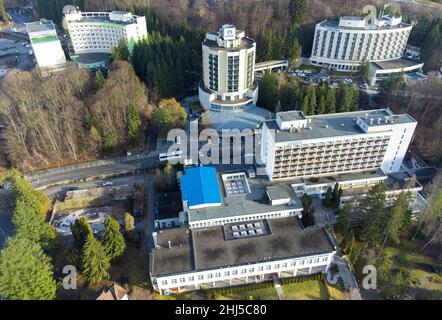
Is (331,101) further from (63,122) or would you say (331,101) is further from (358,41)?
(63,122)

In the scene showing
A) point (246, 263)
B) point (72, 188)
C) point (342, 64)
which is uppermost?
point (342, 64)

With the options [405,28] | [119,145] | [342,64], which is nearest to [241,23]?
[342,64]

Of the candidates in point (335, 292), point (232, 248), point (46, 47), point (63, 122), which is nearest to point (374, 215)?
point (335, 292)

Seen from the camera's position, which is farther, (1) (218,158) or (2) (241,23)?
(2) (241,23)

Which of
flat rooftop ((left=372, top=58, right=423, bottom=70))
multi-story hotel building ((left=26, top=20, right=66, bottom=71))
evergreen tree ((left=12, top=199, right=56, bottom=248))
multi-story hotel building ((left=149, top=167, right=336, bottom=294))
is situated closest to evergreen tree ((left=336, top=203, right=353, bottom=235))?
multi-story hotel building ((left=149, top=167, right=336, bottom=294))

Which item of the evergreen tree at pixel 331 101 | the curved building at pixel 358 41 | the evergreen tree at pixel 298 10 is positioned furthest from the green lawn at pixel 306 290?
the evergreen tree at pixel 298 10

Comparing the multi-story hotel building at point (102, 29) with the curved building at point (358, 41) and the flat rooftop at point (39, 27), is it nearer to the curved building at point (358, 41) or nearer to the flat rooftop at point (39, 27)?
the flat rooftop at point (39, 27)

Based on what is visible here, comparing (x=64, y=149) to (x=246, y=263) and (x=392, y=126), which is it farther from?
(x=392, y=126)
